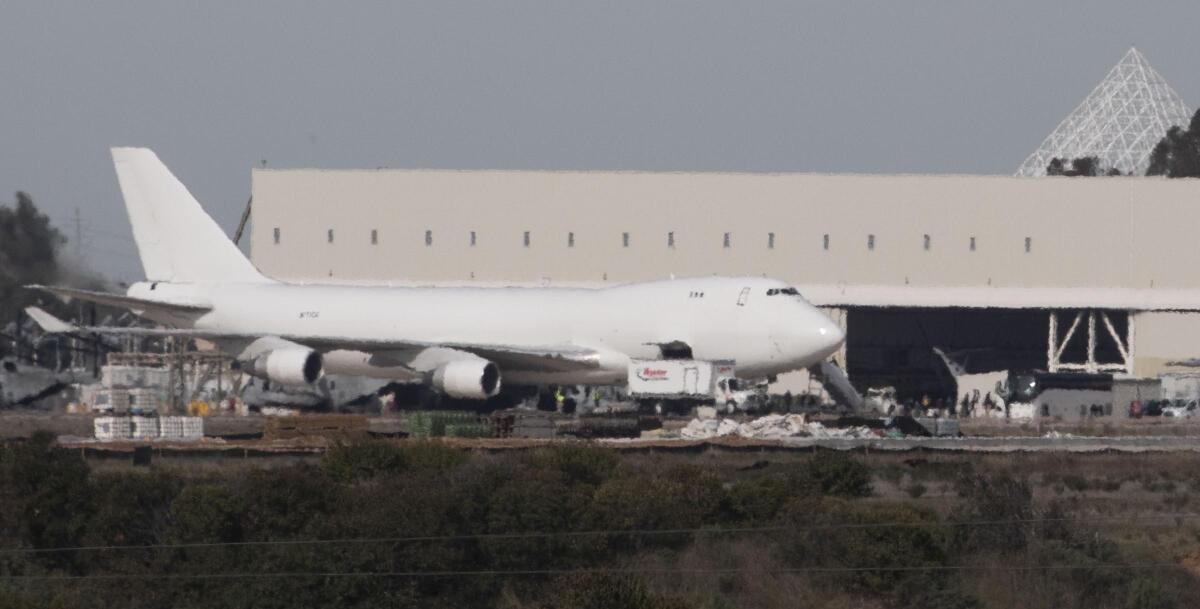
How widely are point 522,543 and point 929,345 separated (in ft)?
212

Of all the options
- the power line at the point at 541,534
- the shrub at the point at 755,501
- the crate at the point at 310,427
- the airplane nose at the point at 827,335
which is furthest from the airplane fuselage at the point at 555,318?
the power line at the point at 541,534

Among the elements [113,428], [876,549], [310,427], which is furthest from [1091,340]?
[876,549]

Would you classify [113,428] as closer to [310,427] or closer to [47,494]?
[310,427]

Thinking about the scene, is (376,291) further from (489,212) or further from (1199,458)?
(1199,458)

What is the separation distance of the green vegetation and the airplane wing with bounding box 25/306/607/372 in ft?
74.3

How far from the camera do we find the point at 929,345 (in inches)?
3383

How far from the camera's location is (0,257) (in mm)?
64188

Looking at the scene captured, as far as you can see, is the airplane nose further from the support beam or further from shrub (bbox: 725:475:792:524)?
the support beam

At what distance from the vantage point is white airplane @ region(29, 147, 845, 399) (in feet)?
164

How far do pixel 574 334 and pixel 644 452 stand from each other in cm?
1628

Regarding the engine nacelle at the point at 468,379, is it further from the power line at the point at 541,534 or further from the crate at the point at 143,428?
the power line at the point at 541,534

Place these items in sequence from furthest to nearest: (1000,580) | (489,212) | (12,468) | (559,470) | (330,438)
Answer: (489,212), (330,438), (559,470), (12,468), (1000,580)

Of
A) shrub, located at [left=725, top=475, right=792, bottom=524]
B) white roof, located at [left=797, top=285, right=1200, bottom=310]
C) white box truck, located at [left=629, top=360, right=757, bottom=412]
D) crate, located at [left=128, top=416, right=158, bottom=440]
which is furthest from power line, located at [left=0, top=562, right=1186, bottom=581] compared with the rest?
white roof, located at [left=797, top=285, right=1200, bottom=310]

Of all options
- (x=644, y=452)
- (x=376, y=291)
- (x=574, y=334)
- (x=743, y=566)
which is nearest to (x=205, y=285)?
(x=376, y=291)
